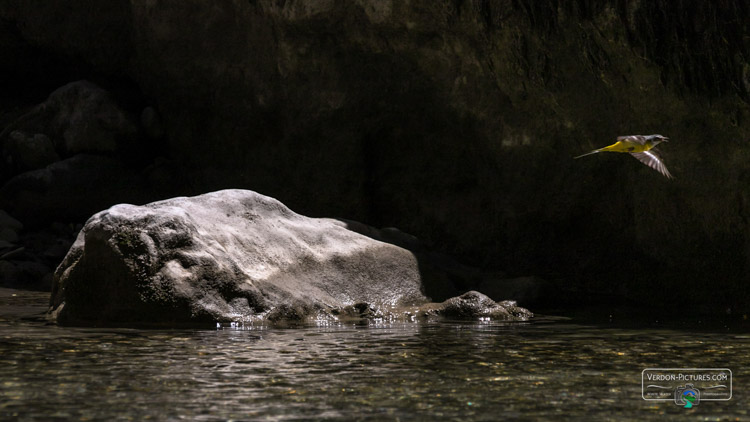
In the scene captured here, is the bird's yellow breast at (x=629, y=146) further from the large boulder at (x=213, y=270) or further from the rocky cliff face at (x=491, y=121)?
the large boulder at (x=213, y=270)

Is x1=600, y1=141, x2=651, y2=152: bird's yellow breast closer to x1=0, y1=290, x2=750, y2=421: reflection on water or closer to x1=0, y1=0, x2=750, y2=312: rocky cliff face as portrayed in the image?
x1=0, y1=290, x2=750, y2=421: reflection on water

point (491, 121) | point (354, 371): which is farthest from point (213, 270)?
point (491, 121)

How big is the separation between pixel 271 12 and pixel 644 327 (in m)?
6.40

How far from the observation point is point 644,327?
793cm

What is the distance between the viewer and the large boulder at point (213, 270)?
8055 millimetres

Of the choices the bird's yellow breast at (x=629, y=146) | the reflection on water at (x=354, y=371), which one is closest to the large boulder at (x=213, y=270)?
the reflection on water at (x=354, y=371)

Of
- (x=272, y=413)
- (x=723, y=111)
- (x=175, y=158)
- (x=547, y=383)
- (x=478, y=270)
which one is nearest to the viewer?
(x=272, y=413)

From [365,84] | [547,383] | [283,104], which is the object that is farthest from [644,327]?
[283,104]

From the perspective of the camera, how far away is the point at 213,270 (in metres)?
8.18

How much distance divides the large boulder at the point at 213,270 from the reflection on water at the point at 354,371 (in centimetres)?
57

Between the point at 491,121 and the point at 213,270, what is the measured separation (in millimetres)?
4212

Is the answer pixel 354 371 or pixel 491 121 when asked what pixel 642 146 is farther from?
pixel 491 121

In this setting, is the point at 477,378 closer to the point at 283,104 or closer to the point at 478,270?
the point at 478,270

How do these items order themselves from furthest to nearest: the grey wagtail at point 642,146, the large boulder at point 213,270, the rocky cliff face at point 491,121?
1. the rocky cliff face at point 491,121
2. the large boulder at point 213,270
3. the grey wagtail at point 642,146
